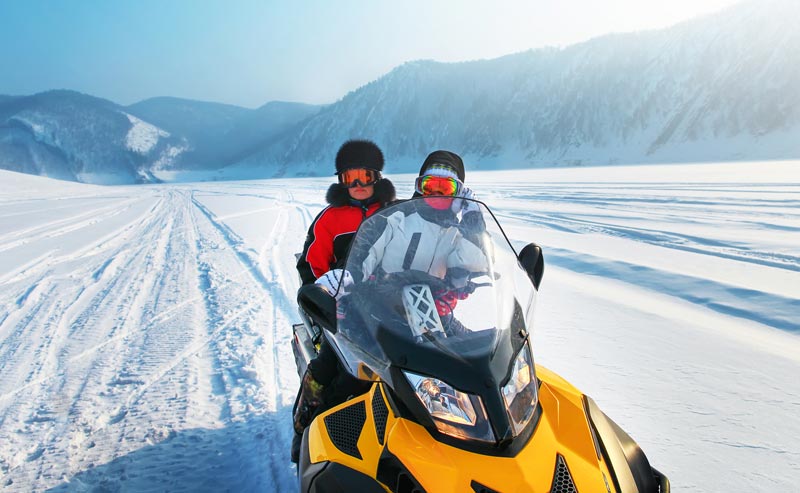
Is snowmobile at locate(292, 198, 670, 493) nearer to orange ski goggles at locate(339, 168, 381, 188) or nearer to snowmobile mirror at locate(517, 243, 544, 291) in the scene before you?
snowmobile mirror at locate(517, 243, 544, 291)

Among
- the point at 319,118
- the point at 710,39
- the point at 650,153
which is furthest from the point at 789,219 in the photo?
the point at 319,118

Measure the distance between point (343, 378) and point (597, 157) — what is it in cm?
8130

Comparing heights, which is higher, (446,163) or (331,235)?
A: (446,163)

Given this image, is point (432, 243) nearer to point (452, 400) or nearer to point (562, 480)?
point (452, 400)

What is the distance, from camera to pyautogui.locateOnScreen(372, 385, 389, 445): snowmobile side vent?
163 cm

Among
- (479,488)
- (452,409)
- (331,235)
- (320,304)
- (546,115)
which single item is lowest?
(479,488)

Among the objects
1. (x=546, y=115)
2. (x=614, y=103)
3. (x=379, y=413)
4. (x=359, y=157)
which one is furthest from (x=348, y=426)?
(x=546, y=115)

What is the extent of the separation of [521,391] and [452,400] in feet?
0.86

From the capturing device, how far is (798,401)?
10.2ft

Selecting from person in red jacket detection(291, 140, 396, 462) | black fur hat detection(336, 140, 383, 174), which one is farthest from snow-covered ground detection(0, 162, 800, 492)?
black fur hat detection(336, 140, 383, 174)

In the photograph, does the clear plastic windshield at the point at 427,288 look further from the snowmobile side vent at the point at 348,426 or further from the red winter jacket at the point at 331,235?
the red winter jacket at the point at 331,235

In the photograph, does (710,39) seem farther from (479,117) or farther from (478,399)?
(478,399)

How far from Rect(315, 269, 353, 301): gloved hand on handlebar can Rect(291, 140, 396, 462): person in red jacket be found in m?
0.49

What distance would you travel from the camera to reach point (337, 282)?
2.02 m
